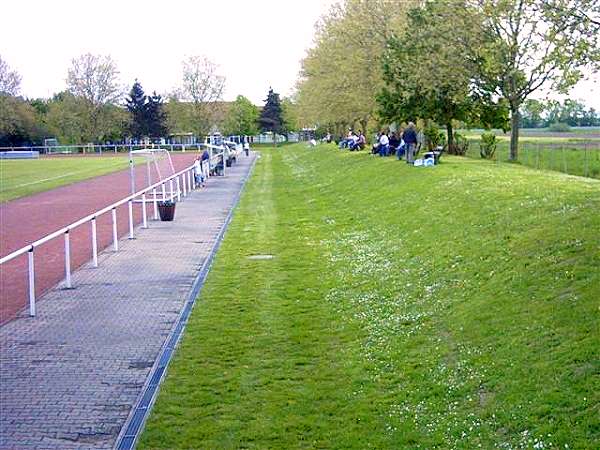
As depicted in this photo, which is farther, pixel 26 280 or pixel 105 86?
pixel 105 86

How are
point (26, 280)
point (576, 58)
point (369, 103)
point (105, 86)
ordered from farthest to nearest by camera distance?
point (105, 86) → point (369, 103) → point (26, 280) → point (576, 58)

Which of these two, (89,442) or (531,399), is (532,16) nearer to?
(531,399)

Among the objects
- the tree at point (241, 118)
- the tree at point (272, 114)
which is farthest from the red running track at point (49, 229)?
the tree at point (272, 114)

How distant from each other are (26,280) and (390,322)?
776cm

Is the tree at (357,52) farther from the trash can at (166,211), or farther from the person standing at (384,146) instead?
the trash can at (166,211)

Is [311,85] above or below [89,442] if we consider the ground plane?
above

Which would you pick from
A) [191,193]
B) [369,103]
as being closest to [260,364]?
[191,193]

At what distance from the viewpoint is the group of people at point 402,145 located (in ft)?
101

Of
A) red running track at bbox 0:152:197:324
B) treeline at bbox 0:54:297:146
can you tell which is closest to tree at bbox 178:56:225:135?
treeline at bbox 0:54:297:146

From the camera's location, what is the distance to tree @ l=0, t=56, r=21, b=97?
100938 millimetres

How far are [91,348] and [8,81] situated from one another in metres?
98.8

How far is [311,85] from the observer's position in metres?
62.1

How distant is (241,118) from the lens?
130 m

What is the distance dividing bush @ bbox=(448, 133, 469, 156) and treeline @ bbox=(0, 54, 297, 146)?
216 feet
